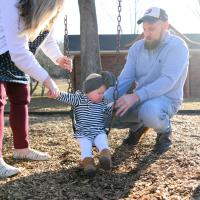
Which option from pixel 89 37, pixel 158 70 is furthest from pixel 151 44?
pixel 89 37

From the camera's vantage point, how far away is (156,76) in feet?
15.3

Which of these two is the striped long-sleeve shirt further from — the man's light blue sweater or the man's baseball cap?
the man's baseball cap

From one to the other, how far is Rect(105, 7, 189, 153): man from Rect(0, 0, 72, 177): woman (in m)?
0.73

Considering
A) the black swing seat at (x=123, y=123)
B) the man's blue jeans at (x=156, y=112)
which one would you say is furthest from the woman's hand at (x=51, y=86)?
the black swing seat at (x=123, y=123)

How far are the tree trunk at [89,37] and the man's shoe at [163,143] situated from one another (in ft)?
32.6

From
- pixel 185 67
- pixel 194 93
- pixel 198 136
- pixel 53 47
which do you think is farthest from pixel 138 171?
pixel 194 93

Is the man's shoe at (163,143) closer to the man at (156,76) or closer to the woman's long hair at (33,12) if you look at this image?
the man at (156,76)

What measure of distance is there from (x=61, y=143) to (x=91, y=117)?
1.38m

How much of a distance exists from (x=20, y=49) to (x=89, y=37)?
36.4ft

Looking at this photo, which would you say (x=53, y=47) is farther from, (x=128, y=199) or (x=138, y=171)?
(x=128, y=199)

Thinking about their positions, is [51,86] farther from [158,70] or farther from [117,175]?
[158,70]

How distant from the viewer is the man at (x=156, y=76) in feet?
14.3

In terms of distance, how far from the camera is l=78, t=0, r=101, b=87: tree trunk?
14328 mm

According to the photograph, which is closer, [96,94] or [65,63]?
[96,94]
